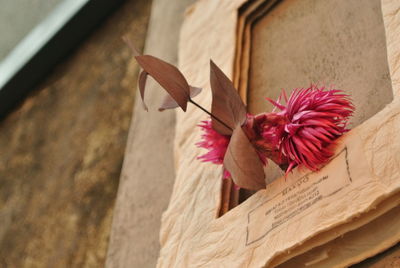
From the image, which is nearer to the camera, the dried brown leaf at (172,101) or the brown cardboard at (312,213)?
the brown cardboard at (312,213)

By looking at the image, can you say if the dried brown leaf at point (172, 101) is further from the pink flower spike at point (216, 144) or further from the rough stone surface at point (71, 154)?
the rough stone surface at point (71, 154)

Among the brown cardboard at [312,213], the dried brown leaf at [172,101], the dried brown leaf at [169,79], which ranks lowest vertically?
the brown cardboard at [312,213]

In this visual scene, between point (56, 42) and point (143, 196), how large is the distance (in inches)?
60.9

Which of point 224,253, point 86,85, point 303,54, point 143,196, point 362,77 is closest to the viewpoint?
point 224,253

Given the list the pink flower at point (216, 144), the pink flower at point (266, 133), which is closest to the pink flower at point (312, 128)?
the pink flower at point (266, 133)

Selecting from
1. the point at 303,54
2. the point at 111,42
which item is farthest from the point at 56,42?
the point at 303,54

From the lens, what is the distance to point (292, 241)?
1.11 meters

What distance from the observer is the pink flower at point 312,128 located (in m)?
1.15

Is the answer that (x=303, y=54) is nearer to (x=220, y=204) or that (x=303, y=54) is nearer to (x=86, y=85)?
(x=220, y=204)

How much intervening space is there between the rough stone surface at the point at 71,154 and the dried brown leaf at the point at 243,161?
0.89 meters

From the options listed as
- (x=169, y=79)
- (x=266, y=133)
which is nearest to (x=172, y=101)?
(x=169, y=79)

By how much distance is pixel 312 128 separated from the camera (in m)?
1.16

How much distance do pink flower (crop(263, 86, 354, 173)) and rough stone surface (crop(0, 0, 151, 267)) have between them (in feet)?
3.16

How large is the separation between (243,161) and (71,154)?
147 cm
